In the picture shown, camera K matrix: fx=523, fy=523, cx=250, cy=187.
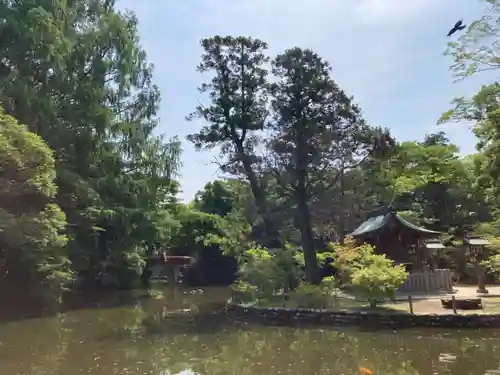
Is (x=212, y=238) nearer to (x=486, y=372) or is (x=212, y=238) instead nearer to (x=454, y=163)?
(x=454, y=163)

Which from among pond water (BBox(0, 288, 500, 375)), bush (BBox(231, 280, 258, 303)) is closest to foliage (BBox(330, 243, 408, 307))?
pond water (BBox(0, 288, 500, 375))

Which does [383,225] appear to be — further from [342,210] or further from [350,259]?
[342,210]

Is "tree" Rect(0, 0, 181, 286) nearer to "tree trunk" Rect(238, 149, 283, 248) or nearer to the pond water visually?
"tree trunk" Rect(238, 149, 283, 248)

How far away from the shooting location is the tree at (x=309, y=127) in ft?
71.1

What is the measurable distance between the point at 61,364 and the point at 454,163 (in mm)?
28020

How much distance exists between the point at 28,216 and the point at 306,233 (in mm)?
11057

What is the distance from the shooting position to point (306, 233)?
2248cm

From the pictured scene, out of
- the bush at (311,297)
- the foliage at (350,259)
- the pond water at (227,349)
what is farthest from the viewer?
the foliage at (350,259)

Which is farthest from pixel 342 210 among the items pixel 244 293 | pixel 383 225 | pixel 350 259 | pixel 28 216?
pixel 28 216

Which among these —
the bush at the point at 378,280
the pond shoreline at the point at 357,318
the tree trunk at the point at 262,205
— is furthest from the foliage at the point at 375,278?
the tree trunk at the point at 262,205

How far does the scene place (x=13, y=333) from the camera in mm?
16141

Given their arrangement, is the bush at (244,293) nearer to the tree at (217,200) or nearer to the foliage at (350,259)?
the foliage at (350,259)

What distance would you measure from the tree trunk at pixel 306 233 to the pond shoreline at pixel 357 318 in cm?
452

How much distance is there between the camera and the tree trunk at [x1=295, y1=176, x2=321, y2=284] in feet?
72.7
